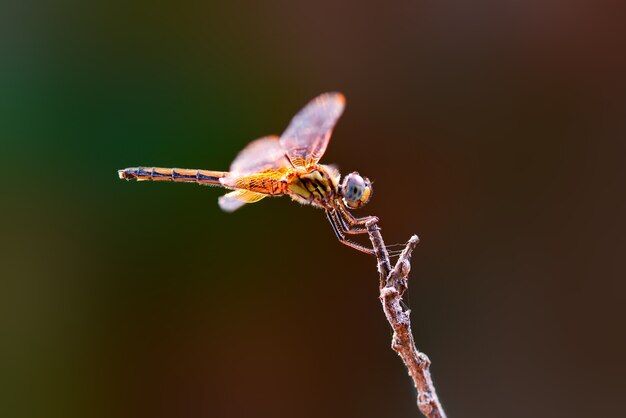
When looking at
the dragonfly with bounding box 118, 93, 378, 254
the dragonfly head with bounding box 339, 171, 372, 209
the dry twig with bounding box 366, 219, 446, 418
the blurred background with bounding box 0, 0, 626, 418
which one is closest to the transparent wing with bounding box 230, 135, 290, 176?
the dragonfly with bounding box 118, 93, 378, 254

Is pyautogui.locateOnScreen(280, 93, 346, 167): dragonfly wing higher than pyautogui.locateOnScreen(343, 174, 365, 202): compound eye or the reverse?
higher

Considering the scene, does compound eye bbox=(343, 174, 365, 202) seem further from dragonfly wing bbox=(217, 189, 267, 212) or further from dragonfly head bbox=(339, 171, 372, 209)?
dragonfly wing bbox=(217, 189, 267, 212)

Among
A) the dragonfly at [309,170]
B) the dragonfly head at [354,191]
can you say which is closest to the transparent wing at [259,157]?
the dragonfly at [309,170]

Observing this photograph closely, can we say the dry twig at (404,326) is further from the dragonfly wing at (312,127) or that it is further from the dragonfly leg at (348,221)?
the dragonfly wing at (312,127)

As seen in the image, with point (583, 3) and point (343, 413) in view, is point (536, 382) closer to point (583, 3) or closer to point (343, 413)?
point (343, 413)

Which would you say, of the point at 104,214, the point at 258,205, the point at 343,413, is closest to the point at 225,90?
the point at 258,205

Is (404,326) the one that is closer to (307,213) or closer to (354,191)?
(354,191)

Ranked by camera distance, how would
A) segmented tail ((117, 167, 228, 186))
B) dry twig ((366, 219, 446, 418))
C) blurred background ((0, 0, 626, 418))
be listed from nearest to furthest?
dry twig ((366, 219, 446, 418)) < segmented tail ((117, 167, 228, 186)) < blurred background ((0, 0, 626, 418))
